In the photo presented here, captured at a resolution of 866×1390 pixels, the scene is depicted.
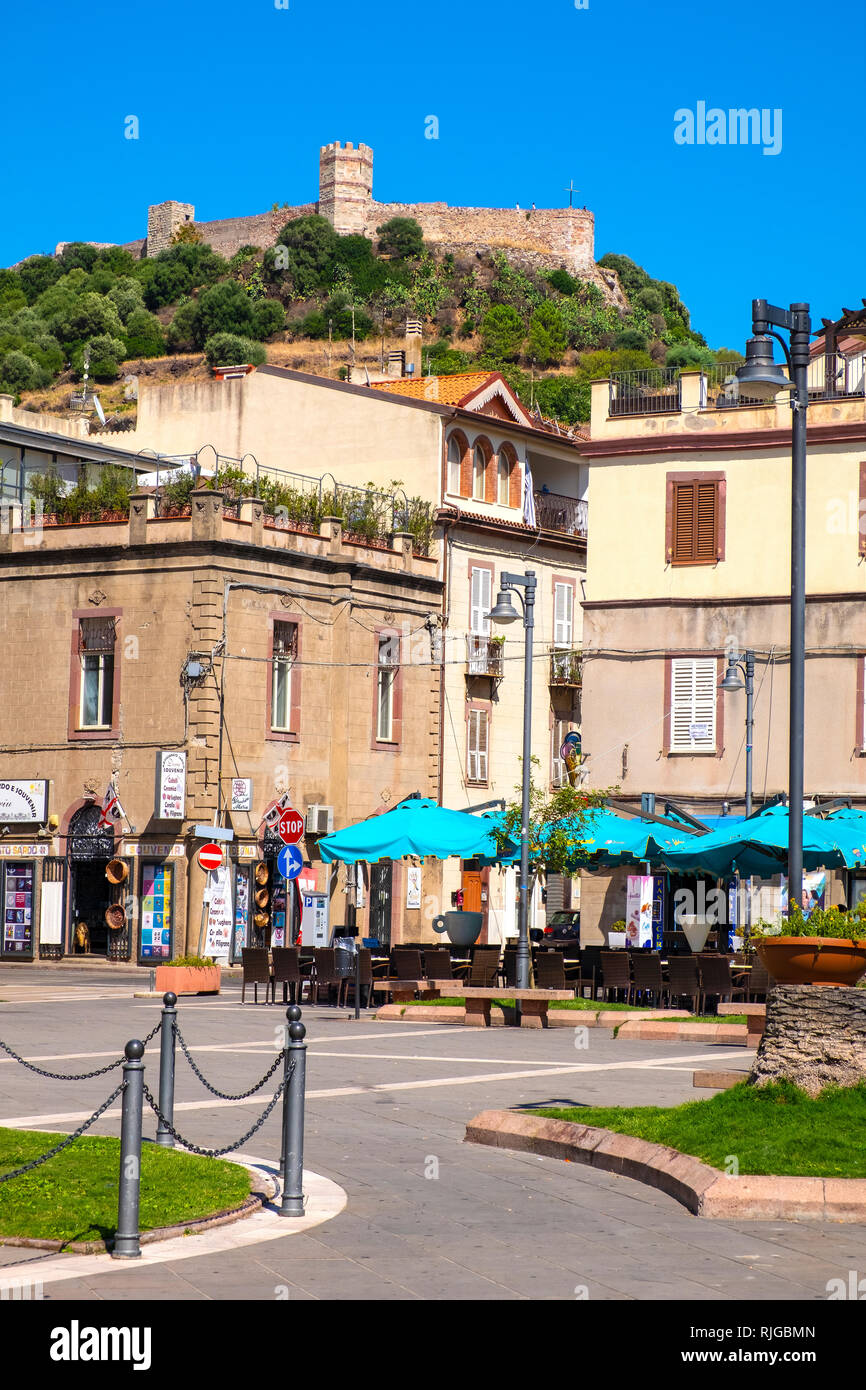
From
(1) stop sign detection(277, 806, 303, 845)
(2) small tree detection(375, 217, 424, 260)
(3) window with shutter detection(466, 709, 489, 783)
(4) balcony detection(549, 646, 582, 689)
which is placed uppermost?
(2) small tree detection(375, 217, 424, 260)

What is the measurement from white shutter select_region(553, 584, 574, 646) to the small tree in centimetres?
8845

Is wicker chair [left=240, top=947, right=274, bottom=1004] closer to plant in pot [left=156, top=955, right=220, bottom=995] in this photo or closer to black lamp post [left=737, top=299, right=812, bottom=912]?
plant in pot [left=156, top=955, right=220, bottom=995]

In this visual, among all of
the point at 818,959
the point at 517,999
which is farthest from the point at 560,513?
the point at 818,959

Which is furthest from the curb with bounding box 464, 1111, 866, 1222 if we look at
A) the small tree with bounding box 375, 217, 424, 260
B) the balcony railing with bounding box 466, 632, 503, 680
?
the small tree with bounding box 375, 217, 424, 260

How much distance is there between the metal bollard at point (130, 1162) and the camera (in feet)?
30.9

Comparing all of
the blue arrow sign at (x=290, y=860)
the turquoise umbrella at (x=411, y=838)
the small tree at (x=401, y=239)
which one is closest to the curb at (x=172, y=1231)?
the turquoise umbrella at (x=411, y=838)

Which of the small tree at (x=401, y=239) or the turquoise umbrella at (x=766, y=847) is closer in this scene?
the turquoise umbrella at (x=766, y=847)

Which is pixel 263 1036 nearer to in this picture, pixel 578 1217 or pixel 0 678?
pixel 578 1217

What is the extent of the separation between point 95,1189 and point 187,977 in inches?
840

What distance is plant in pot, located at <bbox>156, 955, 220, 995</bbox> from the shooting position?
31906 mm

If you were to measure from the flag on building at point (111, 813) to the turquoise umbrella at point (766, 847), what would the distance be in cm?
1586

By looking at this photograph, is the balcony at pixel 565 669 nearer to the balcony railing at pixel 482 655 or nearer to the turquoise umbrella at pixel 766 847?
the balcony railing at pixel 482 655

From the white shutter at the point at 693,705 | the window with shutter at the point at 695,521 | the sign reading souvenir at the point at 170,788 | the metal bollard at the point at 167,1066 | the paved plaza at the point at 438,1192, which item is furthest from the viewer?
the sign reading souvenir at the point at 170,788
